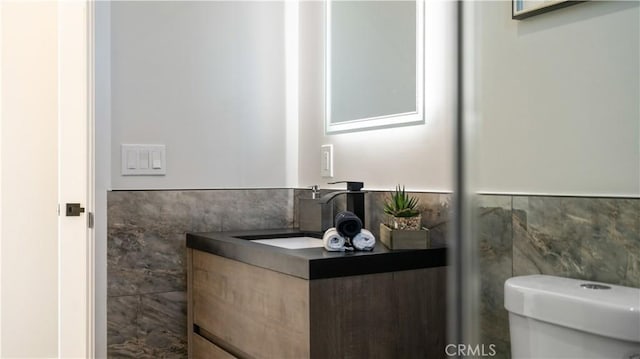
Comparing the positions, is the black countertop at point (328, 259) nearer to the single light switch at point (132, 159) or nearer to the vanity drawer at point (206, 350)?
the vanity drawer at point (206, 350)

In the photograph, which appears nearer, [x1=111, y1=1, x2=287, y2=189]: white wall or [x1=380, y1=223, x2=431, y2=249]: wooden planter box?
[x1=380, y1=223, x2=431, y2=249]: wooden planter box

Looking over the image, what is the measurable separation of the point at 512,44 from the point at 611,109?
4.3 inches

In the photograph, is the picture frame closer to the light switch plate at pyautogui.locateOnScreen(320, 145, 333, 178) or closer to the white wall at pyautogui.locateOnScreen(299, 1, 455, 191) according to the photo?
the white wall at pyautogui.locateOnScreen(299, 1, 455, 191)

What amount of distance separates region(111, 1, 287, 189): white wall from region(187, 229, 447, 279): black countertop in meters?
0.46

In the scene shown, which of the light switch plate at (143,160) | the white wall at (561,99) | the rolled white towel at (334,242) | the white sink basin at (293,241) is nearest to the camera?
the white wall at (561,99)

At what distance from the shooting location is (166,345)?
1.98 m

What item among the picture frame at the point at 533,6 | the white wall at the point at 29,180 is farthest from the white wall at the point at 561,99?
the white wall at the point at 29,180

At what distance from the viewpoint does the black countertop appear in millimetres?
1320

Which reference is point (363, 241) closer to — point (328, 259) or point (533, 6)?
point (328, 259)

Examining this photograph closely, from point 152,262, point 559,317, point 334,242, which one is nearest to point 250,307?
point 334,242

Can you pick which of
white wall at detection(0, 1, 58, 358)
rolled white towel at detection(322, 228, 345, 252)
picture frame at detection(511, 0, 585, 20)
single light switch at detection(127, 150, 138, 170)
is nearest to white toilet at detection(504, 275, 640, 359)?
picture frame at detection(511, 0, 585, 20)

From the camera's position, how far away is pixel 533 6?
555 mm

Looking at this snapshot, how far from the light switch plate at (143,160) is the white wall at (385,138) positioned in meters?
0.49

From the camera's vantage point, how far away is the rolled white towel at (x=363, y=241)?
1.45 meters
